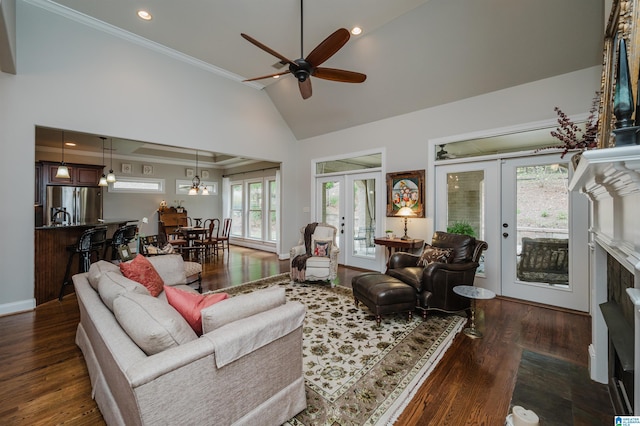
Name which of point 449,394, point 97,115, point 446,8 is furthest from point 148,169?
point 449,394

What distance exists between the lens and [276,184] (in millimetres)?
7910

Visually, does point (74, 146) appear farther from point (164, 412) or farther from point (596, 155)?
point (596, 155)

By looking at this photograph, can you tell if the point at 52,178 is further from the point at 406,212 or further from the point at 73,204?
the point at 406,212

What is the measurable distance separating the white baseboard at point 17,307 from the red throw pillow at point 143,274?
222 centimetres

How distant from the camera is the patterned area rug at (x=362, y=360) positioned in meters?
1.71

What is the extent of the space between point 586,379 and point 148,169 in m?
9.80

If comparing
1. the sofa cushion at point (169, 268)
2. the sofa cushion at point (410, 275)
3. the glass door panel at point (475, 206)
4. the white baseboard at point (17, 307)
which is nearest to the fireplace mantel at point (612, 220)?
the sofa cushion at point (410, 275)

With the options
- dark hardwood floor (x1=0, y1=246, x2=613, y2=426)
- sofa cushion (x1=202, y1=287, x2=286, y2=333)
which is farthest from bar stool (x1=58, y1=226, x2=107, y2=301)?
sofa cushion (x1=202, y1=287, x2=286, y2=333)

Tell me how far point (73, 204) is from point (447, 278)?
805 cm

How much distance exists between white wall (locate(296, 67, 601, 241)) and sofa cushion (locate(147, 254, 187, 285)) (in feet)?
11.9

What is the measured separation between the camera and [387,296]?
2867 mm

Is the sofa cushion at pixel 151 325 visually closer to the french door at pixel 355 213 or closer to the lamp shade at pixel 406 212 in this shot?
the lamp shade at pixel 406 212

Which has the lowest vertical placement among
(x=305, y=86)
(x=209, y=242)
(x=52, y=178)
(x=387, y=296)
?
(x=387, y=296)

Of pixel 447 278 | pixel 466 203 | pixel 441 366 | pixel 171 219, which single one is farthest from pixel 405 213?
pixel 171 219
